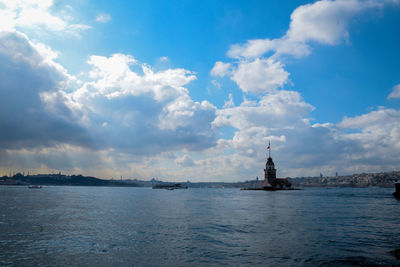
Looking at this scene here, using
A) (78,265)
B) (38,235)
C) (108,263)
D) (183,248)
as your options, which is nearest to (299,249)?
(183,248)

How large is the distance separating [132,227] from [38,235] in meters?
10.3

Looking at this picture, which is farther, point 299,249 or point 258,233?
point 258,233

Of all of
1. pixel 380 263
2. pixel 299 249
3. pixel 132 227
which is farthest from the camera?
pixel 132 227

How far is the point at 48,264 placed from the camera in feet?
62.7

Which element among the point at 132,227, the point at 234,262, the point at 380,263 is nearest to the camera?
the point at 380,263

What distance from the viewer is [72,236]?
28.8 meters

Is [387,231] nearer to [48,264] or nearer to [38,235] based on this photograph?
[48,264]

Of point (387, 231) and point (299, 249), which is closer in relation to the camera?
point (299, 249)

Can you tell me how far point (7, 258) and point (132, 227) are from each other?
15489 mm

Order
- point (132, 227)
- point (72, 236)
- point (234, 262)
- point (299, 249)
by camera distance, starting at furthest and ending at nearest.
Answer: point (132, 227) → point (72, 236) → point (299, 249) → point (234, 262)

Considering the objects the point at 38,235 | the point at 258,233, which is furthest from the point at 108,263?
the point at 258,233

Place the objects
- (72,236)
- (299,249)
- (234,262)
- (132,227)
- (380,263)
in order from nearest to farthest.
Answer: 1. (380,263)
2. (234,262)
3. (299,249)
4. (72,236)
5. (132,227)

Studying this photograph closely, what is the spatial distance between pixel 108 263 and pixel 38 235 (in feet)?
46.5

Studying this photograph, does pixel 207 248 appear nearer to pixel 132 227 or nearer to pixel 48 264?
pixel 48 264
